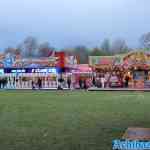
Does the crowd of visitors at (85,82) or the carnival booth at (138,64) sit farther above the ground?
the carnival booth at (138,64)

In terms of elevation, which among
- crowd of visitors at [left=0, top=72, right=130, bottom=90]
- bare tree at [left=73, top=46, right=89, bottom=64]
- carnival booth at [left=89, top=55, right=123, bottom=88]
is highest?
bare tree at [left=73, top=46, right=89, bottom=64]

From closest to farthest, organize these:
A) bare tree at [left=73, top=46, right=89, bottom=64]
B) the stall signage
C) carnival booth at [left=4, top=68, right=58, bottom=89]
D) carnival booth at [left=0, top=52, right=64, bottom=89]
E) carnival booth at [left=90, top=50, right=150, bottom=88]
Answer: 1. carnival booth at [left=90, top=50, right=150, bottom=88]
2. carnival booth at [left=4, top=68, right=58, bottom=89]
3. carnival booth at [left=0, top=52, right=64, bottom=89]
4. the stall signage
5. bare tree at [left=73, top=46, right=89, bottom=64]

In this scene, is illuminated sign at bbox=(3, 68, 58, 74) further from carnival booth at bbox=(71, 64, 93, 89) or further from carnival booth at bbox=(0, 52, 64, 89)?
carnival booth at bbox=(71, 64, 93, 89)

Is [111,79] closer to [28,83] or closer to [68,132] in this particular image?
[28,83]

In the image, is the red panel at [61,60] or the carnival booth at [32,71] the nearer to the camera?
the carnival booth at [32,71]

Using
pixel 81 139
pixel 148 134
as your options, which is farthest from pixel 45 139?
pixel 148 134

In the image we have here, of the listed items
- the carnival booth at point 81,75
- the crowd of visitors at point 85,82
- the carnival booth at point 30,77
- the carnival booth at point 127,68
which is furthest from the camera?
the carnival booth at point 30,77

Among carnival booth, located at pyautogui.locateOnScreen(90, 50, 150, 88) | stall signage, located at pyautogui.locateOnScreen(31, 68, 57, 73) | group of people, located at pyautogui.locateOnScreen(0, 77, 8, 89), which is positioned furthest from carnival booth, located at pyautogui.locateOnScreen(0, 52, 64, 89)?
carnival booth, located at pyautogui.locateOnScreen(90, 50, 150, 88)

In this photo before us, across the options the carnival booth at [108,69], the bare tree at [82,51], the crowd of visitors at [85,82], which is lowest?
the crowd of visitors at [85,82]

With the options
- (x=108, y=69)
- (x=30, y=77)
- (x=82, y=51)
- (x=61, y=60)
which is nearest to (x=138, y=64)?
(x=108, y=69)

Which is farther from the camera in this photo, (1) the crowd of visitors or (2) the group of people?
(2) the group of people

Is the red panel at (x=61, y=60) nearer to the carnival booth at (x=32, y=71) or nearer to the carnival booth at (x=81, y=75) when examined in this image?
the carnival booth at (x=32, y=71)

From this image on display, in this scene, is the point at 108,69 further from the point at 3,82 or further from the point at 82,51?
the point at 82,51

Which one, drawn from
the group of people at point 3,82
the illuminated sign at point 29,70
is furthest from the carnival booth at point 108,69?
the group of people at point 3,82
